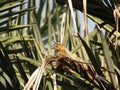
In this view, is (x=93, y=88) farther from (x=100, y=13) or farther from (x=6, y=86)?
(x=6, y=86)

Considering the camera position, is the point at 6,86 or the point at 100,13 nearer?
the point at 100,13

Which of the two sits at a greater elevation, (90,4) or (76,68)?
(90,4)

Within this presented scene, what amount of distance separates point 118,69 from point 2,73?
373mm

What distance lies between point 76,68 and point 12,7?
582mm

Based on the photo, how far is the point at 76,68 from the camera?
77cm

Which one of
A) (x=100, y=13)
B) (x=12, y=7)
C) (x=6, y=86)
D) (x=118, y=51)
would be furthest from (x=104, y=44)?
(x=12, y=7)

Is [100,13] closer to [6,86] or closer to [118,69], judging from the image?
[118,69]

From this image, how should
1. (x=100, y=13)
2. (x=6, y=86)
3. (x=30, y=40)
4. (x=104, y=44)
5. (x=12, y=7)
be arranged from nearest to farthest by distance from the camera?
1. (x=104, y=44)
2. (x=100, y=13)
3. (x=6, y=86)
4. (x=30, y=40)
5. (x=12, y=7)

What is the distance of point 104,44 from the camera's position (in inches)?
29.1

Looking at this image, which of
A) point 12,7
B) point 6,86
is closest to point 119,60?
point 6,86

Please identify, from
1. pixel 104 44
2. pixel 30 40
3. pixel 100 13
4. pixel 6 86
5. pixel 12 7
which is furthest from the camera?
pixel 12 7

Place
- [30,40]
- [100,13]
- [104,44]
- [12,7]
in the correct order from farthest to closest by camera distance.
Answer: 1. [12,7]
2. [30,40]
3. [100,13]
4. [104,44]

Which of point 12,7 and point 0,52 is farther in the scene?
point 12,7

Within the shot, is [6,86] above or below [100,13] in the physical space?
below
